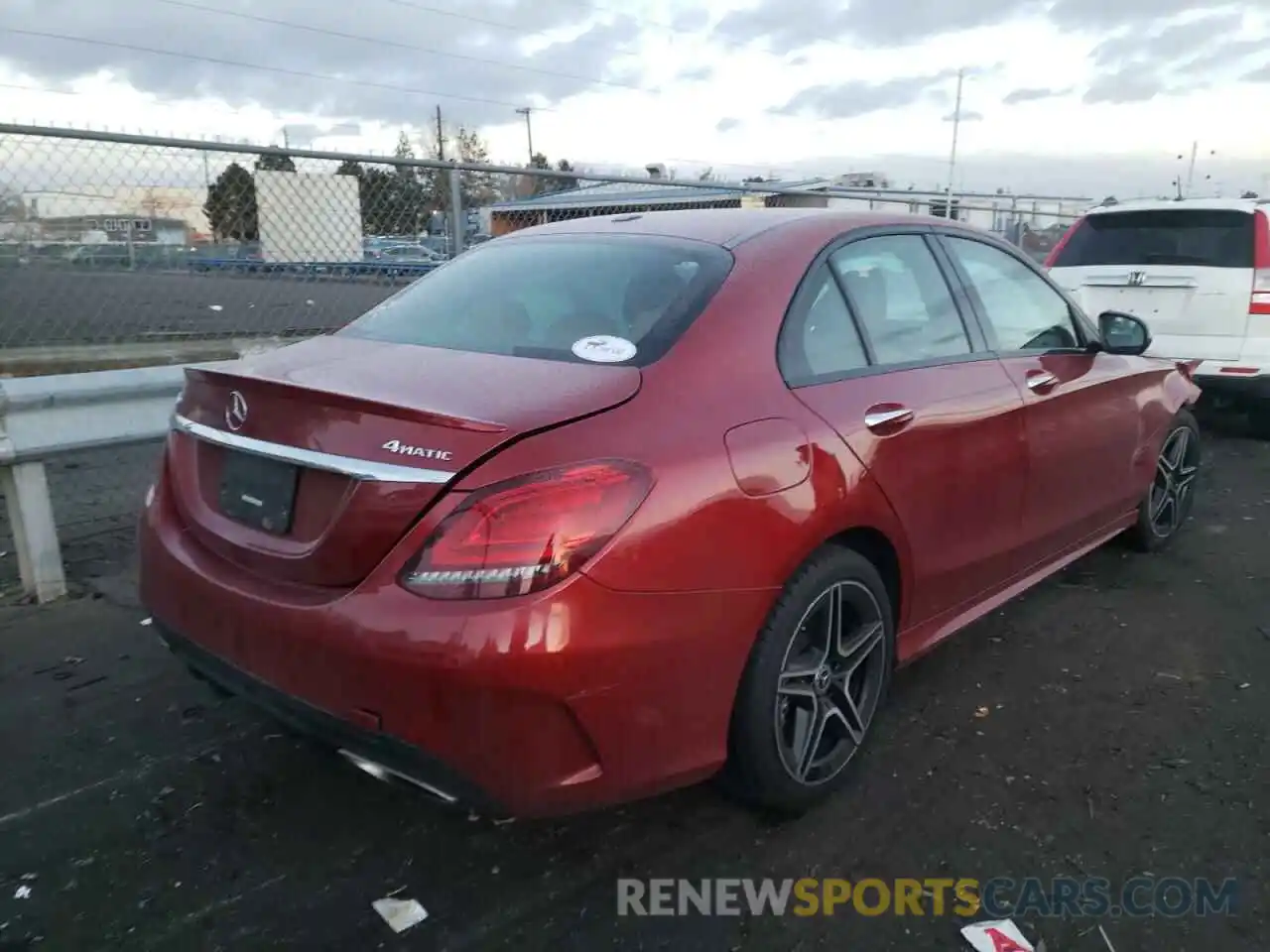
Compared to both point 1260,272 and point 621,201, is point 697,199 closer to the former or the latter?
point 621,201

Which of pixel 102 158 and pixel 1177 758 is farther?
pixel 102 158

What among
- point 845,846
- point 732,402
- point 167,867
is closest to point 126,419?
point 167,867

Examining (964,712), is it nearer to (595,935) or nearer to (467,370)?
(595,935)

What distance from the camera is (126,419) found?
14.1 feet

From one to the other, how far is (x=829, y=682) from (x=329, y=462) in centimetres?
147

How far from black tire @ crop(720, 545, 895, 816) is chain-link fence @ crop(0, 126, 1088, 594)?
135 inches

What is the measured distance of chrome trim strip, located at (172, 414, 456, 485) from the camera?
2.08m

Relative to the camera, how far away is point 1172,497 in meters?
5.02

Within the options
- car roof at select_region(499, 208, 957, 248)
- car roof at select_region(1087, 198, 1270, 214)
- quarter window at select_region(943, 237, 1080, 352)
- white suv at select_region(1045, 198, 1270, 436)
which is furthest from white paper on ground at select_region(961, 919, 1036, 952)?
car roof at select_region(1087, 198, 1270, 214)

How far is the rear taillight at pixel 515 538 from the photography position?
2018 mm

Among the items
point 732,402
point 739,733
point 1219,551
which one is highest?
point 732,402

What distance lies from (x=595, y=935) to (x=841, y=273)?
1974 mm

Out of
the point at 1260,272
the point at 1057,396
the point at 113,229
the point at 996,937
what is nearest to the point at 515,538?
→ the point at 996,937

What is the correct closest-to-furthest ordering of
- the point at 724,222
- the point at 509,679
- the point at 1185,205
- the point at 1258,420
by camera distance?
the point at 509,679 → the point at 724,222 → the point at 1185,205 → the point at 1258,420
